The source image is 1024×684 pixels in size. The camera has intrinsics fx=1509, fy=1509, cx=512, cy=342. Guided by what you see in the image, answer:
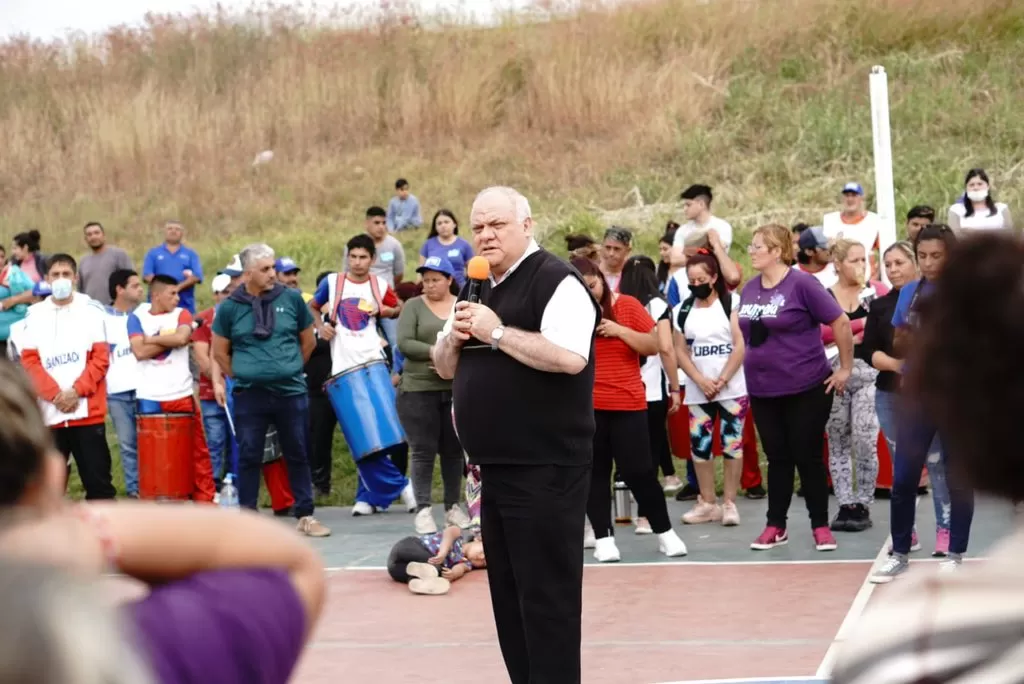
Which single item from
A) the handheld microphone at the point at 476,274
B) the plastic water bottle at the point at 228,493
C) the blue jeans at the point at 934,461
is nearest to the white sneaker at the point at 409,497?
the plastic water bottle at the point at 228,493

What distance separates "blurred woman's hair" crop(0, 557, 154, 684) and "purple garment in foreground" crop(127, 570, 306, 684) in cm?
31

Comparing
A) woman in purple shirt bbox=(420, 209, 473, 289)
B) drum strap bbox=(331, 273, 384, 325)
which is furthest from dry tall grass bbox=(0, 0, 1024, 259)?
drum strap bbox=(331, 273, 384, 325)

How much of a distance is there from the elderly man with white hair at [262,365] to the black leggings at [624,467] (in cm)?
255

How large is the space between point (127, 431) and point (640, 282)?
4797 millimetres

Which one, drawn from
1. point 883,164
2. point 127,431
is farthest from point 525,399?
point 883,164

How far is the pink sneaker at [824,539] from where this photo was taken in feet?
32.2

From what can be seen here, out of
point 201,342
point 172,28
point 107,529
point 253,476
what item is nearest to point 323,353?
point 201,342

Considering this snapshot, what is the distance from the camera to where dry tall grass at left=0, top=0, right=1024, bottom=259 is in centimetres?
2380

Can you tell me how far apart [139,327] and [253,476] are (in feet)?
5.83

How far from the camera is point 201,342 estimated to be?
12602mm

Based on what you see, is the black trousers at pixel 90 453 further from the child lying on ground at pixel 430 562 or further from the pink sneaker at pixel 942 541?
Result: the pink sneaker at pixel 942 541

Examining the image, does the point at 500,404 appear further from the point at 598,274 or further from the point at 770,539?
the point at 770,539

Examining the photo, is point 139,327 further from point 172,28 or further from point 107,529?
point 172,28

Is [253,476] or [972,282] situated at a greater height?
[972,282]
